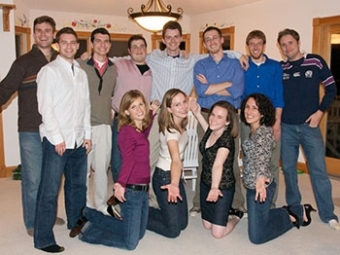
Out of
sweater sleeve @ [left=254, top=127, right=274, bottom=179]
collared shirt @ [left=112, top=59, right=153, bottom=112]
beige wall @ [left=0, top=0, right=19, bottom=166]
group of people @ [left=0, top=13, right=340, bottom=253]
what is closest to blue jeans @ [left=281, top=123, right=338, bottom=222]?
group of people @ [left=0, top=13, right=340, bottom=253]

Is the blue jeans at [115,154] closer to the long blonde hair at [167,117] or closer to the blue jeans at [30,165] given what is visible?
the long blonde hair at [167,117]

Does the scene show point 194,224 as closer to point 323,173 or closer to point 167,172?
point 167,172

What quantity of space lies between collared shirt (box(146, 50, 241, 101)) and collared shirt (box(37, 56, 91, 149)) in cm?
78

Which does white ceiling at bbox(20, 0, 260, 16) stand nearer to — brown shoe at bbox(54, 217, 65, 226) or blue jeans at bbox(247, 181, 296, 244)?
brown shoe at bbox(54, 217, 65, 226)

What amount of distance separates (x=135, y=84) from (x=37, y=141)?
2.93 feet

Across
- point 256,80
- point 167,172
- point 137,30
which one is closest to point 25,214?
point 167,172

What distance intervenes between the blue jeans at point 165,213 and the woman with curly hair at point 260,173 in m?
0.50

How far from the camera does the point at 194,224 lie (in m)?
3.36

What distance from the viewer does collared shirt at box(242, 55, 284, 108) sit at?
332cm

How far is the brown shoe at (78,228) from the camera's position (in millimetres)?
2984

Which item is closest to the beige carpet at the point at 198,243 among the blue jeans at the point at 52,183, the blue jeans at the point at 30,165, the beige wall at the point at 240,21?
the blue jeans at the point at 52,183

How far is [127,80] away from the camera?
3301 millimetres

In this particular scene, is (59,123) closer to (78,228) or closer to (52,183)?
(52,183)

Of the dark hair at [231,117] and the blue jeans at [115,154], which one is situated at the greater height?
the dark hair at [231,117]
